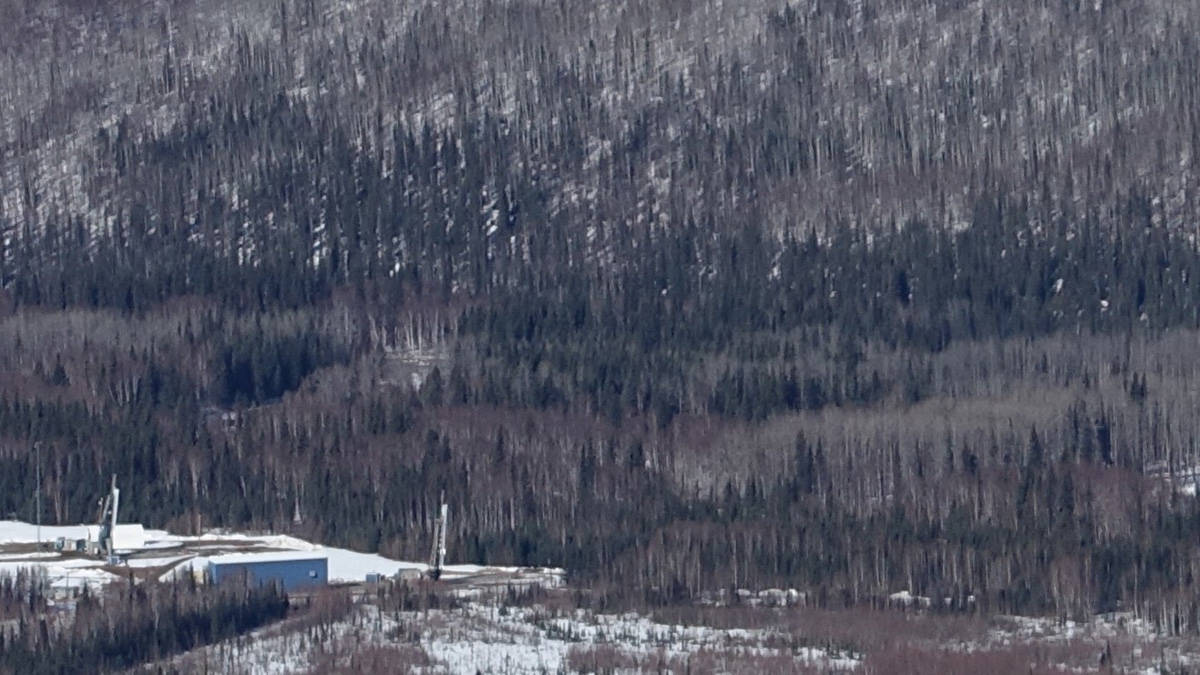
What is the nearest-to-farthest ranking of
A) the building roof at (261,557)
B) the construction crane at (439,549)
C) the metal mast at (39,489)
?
the building roof at (261,557), the construction crane at (439,549), the metal mast at (39,489)

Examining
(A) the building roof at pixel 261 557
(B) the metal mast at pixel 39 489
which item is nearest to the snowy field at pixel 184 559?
(A) the building roof at pixel 261 557

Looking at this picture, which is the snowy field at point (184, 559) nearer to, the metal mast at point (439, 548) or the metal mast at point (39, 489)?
the metal mast at point (39, 489)

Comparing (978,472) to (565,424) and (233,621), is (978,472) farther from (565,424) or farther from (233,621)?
(233,621)

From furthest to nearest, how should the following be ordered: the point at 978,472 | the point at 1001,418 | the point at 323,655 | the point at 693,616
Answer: the point at 1001,418 → the point at 978,472 → the point at 693,616 → the point at 323,655

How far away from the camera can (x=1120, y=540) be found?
144 m

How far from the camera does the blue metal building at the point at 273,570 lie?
431 feet

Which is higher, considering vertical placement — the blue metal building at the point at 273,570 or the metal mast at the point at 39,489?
the metal mast at the point at 39,489

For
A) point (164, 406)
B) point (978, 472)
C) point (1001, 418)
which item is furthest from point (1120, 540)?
point (164, 406)

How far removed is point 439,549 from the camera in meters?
142

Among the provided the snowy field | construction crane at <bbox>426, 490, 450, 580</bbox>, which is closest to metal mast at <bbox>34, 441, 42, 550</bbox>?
the snowy field

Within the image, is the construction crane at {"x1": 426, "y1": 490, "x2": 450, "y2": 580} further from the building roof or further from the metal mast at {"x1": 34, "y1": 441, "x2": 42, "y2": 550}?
the metal mast at {"x1": 34, "y1": 441, "x2": 42, "y2": 550}

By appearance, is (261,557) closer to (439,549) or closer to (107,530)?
(439,549)

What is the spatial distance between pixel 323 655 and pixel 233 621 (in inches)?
294

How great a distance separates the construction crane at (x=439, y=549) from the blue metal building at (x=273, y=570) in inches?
170
